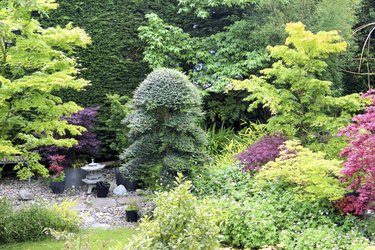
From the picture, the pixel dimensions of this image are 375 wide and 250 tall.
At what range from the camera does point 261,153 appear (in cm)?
636

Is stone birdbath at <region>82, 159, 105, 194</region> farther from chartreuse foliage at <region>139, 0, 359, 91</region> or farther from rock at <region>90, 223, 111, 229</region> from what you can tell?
chartreuse foliage at <region>139, 0, 359, 91</region>

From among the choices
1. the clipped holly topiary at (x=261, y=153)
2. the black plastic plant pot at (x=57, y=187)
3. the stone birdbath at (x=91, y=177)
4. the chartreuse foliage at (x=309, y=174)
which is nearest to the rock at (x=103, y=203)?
the stone birdbath at (x=91, y=177)

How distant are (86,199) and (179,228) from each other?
4.35 metres

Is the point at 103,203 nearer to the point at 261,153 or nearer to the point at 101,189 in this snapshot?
the point at 101,189

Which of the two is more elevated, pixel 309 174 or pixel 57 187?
pixel 309 174

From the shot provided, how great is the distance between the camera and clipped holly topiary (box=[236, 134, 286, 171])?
6.28 metres

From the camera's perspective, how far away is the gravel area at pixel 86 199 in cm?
636

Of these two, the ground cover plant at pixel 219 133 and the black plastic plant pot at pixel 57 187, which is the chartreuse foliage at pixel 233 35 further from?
the black plastic plant pot at pixel 57 187

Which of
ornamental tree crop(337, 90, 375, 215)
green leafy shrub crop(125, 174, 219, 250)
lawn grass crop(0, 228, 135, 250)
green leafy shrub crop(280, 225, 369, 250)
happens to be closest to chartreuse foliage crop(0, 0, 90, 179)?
lawn grass crop(0, 228, 135, 250)


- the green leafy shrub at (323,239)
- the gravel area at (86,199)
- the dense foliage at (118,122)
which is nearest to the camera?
the green leafy shrub at (323,239)

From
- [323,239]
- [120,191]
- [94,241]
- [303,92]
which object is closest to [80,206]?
[120,191]

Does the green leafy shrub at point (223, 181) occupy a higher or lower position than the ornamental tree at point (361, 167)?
lower

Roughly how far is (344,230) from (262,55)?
4458mm

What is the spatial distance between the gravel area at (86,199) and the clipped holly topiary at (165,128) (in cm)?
57
